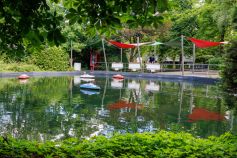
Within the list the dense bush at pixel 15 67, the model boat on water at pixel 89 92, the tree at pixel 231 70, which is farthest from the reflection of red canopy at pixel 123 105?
the dense bush at pixel 15 67

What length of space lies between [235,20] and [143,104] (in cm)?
691

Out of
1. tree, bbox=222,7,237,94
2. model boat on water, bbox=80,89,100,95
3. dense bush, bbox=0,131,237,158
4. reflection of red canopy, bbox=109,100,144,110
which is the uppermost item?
tree, bbox=222,7,237,94

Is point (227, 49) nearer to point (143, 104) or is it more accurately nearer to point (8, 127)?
point (8, 127)

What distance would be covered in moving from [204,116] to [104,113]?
3.08m

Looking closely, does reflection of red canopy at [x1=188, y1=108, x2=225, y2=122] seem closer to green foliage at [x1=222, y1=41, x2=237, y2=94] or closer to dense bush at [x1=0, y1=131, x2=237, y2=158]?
green foliage at [x1=222, y1=41, x2=237, y2=94]

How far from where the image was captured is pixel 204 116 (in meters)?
10.1

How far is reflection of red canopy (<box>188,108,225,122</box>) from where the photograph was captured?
31.4ft

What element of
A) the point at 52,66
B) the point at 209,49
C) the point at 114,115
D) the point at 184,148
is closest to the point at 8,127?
the point at 114,115

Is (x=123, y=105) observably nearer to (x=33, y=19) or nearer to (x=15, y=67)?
(x=33, y=19)

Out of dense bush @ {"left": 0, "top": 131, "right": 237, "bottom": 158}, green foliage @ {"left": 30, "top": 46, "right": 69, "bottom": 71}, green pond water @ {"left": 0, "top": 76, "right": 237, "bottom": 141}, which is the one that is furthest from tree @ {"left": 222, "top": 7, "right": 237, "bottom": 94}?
green foliage @ {"left": 30, "top": 46, "right": 69, "bottom": 71}

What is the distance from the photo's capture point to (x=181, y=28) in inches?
1151

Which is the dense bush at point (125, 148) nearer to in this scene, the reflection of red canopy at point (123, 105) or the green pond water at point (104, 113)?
the green pond water at point (104, 113)

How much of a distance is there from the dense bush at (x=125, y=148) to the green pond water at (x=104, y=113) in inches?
59.2

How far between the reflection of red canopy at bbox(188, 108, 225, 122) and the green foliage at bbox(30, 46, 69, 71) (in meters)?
17.7
